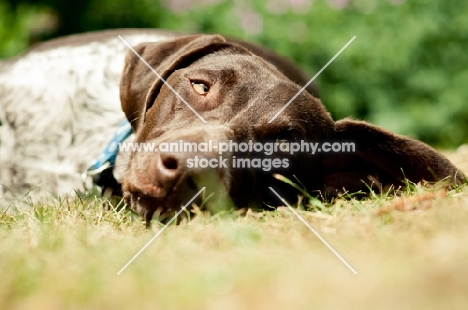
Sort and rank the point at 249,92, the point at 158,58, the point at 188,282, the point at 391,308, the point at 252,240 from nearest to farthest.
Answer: the point at 391,308 → the point at 188,282 → the point at 252,240 → the point at 249,92 → the point at 158,58

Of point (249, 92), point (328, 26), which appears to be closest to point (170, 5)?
point (328, 26)

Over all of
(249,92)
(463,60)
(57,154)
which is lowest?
(57,154)

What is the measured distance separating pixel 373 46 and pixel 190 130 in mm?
4982

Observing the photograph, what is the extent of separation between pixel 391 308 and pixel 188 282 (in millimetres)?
609

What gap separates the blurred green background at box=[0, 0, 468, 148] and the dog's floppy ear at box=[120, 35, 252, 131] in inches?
143

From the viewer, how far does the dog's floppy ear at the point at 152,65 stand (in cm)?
392

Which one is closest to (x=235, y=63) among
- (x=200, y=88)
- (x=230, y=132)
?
(x=200, y=88)

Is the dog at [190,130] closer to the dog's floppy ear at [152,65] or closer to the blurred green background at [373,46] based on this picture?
the dog's floppy ear at [152,65]

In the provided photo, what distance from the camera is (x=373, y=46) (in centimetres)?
764

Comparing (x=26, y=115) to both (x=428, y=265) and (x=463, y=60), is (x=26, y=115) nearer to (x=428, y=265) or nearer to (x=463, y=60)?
(x=428, y=265)

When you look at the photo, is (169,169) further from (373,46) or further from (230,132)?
(373,46)

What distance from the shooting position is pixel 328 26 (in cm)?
783

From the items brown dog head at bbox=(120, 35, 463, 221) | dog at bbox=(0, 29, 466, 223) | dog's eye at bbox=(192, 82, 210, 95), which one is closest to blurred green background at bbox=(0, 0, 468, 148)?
dog at bbox=(0, 29, 466, 223)

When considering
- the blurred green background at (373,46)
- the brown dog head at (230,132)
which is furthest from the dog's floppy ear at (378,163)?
the blurred green background at (373,46)
